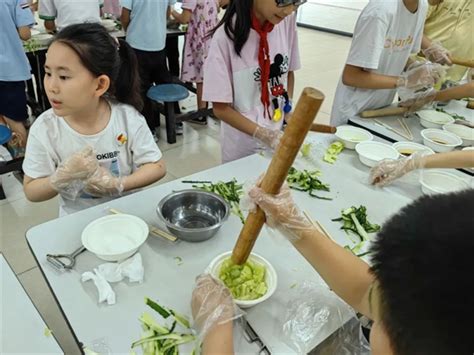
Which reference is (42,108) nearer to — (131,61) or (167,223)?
(131,61)

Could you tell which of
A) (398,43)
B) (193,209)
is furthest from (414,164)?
(193,209)

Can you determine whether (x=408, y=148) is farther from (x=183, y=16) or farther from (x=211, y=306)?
(x=183, y=16)

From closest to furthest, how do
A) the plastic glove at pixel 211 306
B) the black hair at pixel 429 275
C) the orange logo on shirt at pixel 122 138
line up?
the black hair at pixel 429 275 → the plastic glove at pixel 211 306 → the orange logo on shirt at pixel 122 138

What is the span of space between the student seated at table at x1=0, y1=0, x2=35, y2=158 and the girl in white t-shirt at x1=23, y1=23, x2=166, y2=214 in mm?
1625

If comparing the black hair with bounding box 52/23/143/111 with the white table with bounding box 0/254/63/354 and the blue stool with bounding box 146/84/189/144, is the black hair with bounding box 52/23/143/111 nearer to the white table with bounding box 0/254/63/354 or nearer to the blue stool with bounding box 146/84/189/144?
the white table with bounding box 0/254/63/354

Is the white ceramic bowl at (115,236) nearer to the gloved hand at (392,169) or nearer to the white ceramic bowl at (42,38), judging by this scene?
the gloved hand at (392,169)

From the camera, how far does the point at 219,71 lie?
1.59 metres

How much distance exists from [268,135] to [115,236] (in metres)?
0.79

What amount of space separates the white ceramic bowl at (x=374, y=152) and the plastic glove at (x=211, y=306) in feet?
3.23

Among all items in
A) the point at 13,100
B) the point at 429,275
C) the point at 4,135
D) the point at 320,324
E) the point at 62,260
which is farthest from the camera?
the point at 13,100


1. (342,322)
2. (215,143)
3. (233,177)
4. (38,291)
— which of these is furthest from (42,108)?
(342,322)

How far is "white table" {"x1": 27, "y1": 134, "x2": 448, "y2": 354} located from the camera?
0.93m

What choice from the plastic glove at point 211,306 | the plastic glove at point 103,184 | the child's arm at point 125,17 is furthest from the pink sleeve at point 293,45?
the child's arm at point 125,17

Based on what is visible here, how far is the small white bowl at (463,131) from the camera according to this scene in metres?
1.93
